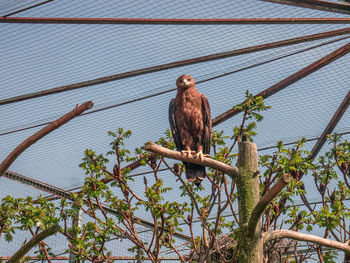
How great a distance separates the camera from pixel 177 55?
4.65 metres

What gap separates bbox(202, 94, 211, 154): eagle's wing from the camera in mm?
4637

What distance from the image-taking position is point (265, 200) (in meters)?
2.64

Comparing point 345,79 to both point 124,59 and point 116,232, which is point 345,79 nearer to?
point 124,59

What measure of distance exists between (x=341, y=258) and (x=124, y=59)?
10.6 ft

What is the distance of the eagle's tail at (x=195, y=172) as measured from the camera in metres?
4.36

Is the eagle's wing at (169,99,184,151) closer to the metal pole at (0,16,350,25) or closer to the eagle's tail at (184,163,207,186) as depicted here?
the eagle's tail at (184,163,207,186)

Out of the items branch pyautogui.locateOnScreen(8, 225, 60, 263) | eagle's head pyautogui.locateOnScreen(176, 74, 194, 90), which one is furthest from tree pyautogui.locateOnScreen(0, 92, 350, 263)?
branch pyautogui.locateOnScreen(8, 225, 60, 263)

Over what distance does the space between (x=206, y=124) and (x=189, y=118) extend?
0.64 feet

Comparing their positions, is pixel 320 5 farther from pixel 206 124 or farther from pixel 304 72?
pixel 206 124

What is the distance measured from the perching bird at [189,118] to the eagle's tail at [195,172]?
342mm

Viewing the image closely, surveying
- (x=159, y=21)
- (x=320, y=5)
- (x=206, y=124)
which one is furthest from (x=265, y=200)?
(x=206, y=124)

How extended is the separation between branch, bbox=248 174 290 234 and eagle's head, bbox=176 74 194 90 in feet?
7.72

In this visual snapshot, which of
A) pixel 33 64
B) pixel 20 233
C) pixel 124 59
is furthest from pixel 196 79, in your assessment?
pixel 20 233

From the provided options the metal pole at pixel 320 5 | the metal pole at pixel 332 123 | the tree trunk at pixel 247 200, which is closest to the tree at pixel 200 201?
the tree trunk at pixel 247 200
